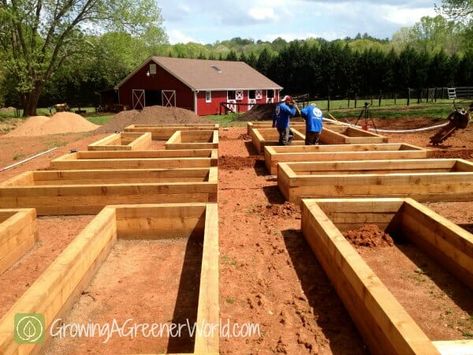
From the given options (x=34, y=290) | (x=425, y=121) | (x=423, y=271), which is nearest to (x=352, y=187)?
(x=423, y=271)

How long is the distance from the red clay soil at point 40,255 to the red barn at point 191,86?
26417 millimetres

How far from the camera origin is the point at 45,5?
97.6 ft

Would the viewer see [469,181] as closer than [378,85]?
Yes

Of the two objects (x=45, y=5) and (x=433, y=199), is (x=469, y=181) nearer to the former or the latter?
(x=433, y=199)

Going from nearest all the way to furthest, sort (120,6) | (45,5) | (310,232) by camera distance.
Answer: (310,232)
(45,5)
(120,6)

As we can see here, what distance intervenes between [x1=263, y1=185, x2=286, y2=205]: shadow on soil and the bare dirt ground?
0.06ft

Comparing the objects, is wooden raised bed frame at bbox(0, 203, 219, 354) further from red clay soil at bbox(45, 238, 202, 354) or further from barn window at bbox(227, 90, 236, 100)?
barn window at bbox(227, 90, 236, 100)

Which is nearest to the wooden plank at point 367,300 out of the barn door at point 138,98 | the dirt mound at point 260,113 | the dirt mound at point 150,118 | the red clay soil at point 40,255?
the red clay soil at point 40,255

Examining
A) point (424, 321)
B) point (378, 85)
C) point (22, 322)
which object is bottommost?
point (424, 321)

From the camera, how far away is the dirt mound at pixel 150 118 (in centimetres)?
1959

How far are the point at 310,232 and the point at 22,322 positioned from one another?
11.0 ft

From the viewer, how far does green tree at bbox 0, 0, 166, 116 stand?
28.8 metres

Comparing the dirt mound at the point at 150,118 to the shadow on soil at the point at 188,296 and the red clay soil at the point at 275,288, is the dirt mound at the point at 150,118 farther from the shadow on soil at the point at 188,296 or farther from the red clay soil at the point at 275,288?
the shadow on soil at the point at 188,296

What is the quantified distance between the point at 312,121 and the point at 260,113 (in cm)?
1465
